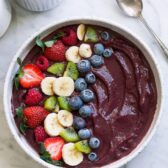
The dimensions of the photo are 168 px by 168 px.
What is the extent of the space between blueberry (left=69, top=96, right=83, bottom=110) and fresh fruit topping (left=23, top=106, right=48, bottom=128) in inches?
2.7

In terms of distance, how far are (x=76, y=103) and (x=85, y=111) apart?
0.10 feet

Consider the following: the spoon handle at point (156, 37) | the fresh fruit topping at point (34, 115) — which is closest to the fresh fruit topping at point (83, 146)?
the fresh fruit topping at point (34, 115)

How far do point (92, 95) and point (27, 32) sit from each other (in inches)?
11.2

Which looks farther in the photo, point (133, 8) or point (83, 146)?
point (133, 8)

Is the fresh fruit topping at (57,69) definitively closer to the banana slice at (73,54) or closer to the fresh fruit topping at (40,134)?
the banana slice at (73,54)

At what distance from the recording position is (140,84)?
167 cm

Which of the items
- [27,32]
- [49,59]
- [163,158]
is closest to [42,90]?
[49,59]

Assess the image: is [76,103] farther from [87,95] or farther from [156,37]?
[156,37]

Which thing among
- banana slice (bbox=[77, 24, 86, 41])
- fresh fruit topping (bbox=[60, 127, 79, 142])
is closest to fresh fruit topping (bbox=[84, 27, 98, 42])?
banana slice (bbox=[77, 24, 86, 41])

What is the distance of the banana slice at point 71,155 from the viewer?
1.65 m

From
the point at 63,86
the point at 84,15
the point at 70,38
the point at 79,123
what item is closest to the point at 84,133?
the point at 79,123

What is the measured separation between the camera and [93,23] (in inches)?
67.0

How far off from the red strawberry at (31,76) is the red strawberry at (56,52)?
45 mm

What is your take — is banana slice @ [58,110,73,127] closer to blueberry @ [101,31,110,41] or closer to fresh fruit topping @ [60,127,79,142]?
fresh fruit topping @ [60,127,79,142]
